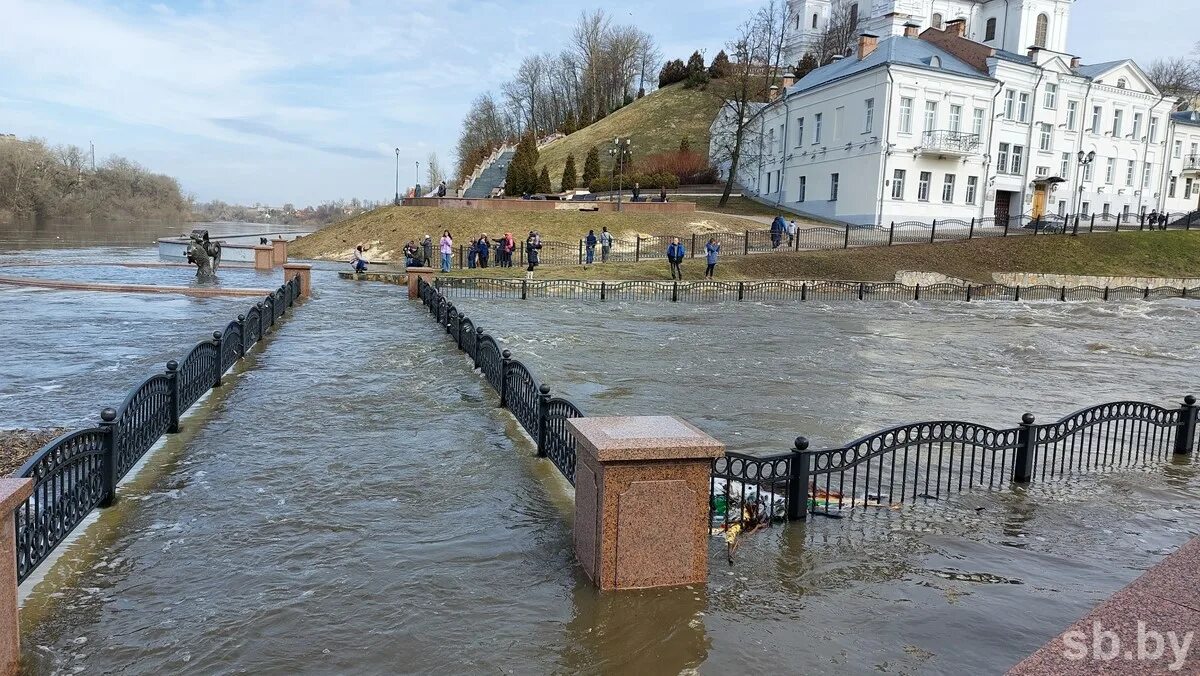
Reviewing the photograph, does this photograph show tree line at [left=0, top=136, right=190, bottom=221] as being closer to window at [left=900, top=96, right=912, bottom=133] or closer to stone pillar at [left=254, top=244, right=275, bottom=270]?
stone pillar at [left=254, top=244, right=275, bottom=270]

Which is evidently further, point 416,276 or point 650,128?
point 650,128

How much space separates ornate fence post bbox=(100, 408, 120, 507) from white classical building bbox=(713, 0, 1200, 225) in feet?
148

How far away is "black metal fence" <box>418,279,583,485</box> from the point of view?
8078 mm

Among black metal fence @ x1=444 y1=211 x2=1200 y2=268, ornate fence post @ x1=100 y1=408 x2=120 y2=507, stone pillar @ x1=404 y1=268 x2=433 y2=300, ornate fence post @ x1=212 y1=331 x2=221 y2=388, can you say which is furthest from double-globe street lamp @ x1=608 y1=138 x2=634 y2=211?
ornate fence post @ x1=100 y1=408 x2=120 y2=507

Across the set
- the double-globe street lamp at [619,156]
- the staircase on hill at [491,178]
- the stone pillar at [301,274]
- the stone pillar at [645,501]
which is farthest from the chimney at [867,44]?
the stone pillar at [645,501]

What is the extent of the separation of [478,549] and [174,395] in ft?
15.8

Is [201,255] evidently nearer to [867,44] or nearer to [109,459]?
[109,459]

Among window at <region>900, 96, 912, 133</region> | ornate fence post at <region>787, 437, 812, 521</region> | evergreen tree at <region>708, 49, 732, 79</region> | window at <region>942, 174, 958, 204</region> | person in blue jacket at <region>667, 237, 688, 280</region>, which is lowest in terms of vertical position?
ornate fence post at <region>787, 437, 812, 521</region>

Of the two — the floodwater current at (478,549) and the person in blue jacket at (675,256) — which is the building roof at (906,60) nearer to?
the person in blue jacket at (675,256)

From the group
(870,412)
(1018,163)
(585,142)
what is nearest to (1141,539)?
(870,412)

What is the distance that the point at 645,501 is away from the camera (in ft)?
18.2

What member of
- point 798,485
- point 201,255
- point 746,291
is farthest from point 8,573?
point 746,291

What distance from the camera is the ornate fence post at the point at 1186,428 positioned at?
10453 millimetres

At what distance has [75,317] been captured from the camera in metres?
19.1
